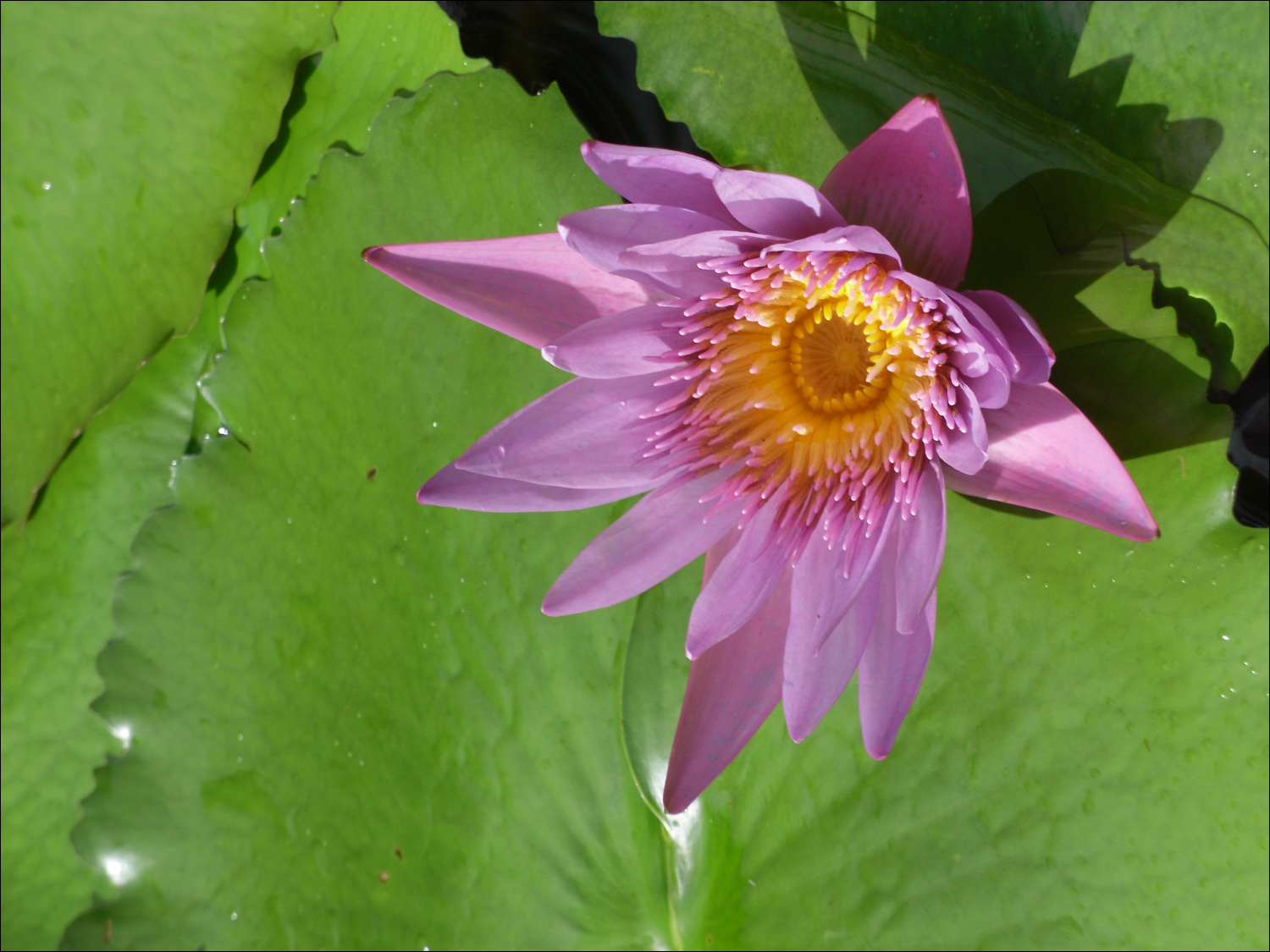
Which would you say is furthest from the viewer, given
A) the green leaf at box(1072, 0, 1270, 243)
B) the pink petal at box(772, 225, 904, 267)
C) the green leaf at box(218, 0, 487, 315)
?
the green leaf at box(218, 0, 487, 315)

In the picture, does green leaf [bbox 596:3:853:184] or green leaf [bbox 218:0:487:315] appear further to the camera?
green leaf [bbox 218:0:487:315]

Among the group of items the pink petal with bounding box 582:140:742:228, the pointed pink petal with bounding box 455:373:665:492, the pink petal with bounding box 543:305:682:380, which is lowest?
the pointed pink petal with bounding box 455:373:665:492

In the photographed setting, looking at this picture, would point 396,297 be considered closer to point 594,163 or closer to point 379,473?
point 379,473

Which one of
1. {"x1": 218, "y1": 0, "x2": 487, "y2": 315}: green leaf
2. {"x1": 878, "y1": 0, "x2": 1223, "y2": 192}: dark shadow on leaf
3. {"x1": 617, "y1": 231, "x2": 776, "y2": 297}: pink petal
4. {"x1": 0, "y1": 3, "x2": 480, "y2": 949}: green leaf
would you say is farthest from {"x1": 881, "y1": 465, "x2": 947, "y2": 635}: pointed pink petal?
{"x1": 0, "y1": 3, "x2": 480, "y2": 949}: green leaf

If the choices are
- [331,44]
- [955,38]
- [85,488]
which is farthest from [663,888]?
[331,44]

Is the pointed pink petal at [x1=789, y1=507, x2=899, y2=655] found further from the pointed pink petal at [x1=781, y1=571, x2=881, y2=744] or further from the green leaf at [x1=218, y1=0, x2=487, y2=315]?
the green leaf at [x1=218, y1=0, x2=487, y2=315]

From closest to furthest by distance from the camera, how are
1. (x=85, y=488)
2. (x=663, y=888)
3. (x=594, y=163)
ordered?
(x=594, y=163)
(x=663, y=888)
(x=85, y=488)

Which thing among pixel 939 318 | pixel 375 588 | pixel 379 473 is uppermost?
pixel 939 318

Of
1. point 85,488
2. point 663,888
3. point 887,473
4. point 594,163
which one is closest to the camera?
point 594,163

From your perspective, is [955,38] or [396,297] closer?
[955,38]
